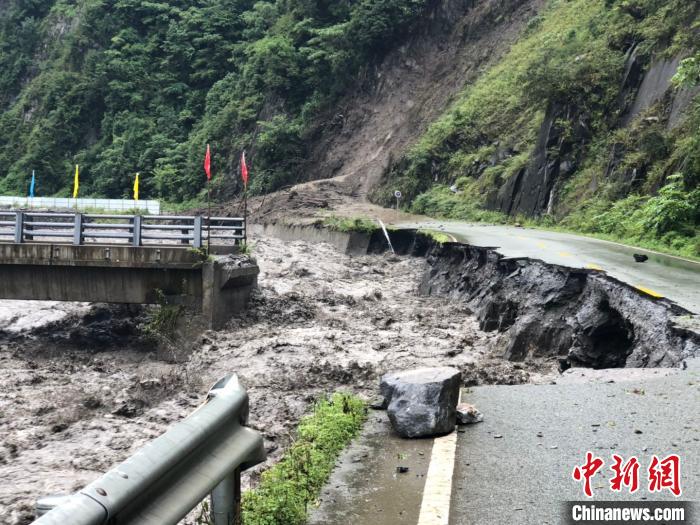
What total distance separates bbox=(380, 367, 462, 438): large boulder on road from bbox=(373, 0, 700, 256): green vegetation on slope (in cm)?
1374

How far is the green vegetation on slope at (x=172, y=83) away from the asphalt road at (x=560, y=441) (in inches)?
1850

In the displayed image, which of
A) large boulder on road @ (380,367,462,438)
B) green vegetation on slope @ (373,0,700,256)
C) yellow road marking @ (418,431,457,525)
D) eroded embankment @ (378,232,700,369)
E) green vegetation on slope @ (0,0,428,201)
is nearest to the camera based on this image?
yellow road marking @ (418,431,457,525)

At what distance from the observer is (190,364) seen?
45.8 ft

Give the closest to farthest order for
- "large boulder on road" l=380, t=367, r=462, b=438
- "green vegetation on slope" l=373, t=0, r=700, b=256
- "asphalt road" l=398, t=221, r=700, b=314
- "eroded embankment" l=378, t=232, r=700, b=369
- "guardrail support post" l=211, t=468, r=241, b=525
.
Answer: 1. "guardrail support post" l=211, t=468, r=241, b=525
2. "large boulder on road" l=380, t=367, r=462, b=438
3. "eroded embankment" l=378, t=232, r=700, b=369
4. "asphalt road" l=398, t=221, r=700, b=314
5. "green vegetation on slope" l=373, t=0, r=700, b=256

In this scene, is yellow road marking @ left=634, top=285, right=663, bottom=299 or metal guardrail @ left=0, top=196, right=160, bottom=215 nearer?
yellow road marking @ left=634, top=285, right=663, bottom=299

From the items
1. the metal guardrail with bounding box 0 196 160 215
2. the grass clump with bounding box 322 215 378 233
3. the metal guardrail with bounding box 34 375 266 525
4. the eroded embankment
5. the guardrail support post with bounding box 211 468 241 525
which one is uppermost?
the metal guardrail with bounding box 34 375 266 525

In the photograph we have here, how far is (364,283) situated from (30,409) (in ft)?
44.7

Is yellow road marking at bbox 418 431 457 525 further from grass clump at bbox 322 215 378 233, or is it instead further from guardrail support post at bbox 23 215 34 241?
grass clump at bbox 322 215 378 233

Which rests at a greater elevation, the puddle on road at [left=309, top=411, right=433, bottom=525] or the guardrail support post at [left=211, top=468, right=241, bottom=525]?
the guardrail support post at [left=211, top=468, right=241, bottom=525]

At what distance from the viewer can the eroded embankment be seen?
9136 millimetres

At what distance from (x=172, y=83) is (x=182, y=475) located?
232ft

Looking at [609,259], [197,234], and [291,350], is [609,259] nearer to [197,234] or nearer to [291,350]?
[291,350]

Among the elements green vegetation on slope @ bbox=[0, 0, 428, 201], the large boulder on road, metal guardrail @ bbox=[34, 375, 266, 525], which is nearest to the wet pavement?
the large boulder on road

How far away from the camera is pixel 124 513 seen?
2.97 meters
